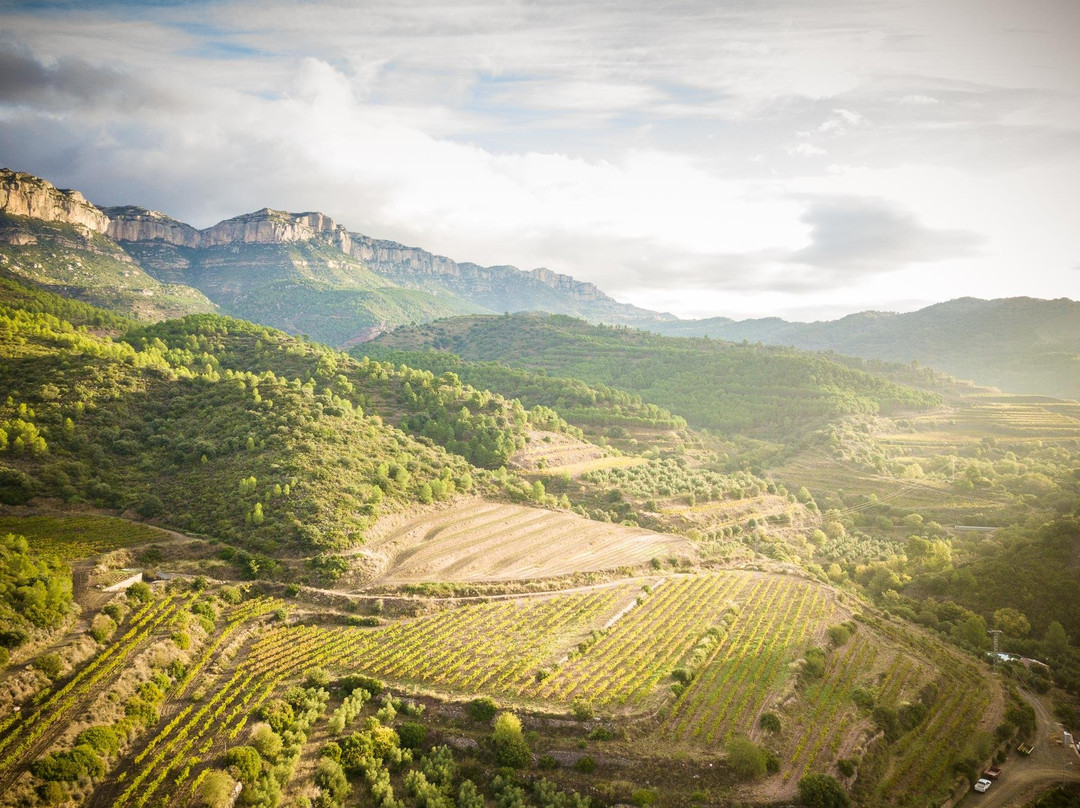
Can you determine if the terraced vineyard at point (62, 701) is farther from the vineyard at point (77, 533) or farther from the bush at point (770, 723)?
the bush at point (770, 723)

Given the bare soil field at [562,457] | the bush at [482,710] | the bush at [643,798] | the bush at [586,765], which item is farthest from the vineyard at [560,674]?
the bare soil field at [562,457]

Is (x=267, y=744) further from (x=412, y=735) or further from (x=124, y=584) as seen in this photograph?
(x=124, y=584)

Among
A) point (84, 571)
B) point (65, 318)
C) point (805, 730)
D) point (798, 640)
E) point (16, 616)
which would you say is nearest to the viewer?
point (16, 616)

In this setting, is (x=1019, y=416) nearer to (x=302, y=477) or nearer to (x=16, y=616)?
(x=302, y=477)

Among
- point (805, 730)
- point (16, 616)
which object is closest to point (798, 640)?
point (805, 730)

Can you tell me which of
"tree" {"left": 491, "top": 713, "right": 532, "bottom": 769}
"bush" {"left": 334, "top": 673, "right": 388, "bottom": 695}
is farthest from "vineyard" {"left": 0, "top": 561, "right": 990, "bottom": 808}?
"tree" {"left": 491, "top": 713, "right": 532, "bottom": 769}

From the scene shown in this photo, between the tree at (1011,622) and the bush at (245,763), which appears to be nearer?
the bush at (245,763)

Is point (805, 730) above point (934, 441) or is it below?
below

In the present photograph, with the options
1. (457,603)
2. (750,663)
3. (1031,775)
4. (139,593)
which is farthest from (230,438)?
(1031,775)
